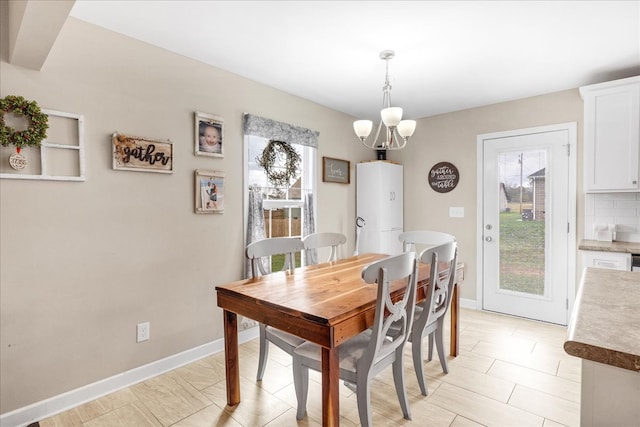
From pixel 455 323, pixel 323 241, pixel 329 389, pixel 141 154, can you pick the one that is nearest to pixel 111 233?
pixel 141 154

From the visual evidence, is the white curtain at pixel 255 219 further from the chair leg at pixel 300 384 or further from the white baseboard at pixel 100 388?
the chair leg at pixel 300 384

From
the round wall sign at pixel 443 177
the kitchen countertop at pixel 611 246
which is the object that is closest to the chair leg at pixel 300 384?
the kitchen countertop at pixel 611 246

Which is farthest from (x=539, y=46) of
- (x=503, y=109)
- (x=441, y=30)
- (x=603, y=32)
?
(x=503, y=109)

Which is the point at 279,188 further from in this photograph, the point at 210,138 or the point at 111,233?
the point at 111,233

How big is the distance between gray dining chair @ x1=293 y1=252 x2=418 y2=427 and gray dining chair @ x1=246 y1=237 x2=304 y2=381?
18 centimetres

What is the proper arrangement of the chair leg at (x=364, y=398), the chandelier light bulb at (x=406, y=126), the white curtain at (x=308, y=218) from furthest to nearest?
the white curtain at (x=308, y=218) → the chandelier light bulb at (x=406, y=126) → the chair leg at (x=364, y=398)

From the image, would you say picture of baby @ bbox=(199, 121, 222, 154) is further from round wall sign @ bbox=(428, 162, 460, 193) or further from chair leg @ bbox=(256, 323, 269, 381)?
round wall sign @ bbox=(428, 162, 460, 193)

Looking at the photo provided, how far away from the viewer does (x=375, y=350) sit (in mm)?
1548

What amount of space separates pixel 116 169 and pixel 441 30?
237 centimetres

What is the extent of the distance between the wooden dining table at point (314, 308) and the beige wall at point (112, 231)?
82 centimetres

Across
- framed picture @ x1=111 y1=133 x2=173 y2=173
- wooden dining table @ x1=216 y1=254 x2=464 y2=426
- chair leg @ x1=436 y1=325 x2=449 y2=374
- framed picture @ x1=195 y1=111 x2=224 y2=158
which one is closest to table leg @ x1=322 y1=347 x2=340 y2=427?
wooden dining table @ x1=216 y1=254 x2=464 y2=426

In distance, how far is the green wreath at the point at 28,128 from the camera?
178 cm

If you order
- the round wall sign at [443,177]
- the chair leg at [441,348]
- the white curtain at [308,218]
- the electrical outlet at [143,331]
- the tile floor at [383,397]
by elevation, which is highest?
the round wall sign at [443,177]

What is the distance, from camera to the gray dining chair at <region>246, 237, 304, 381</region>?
1.99 meters
